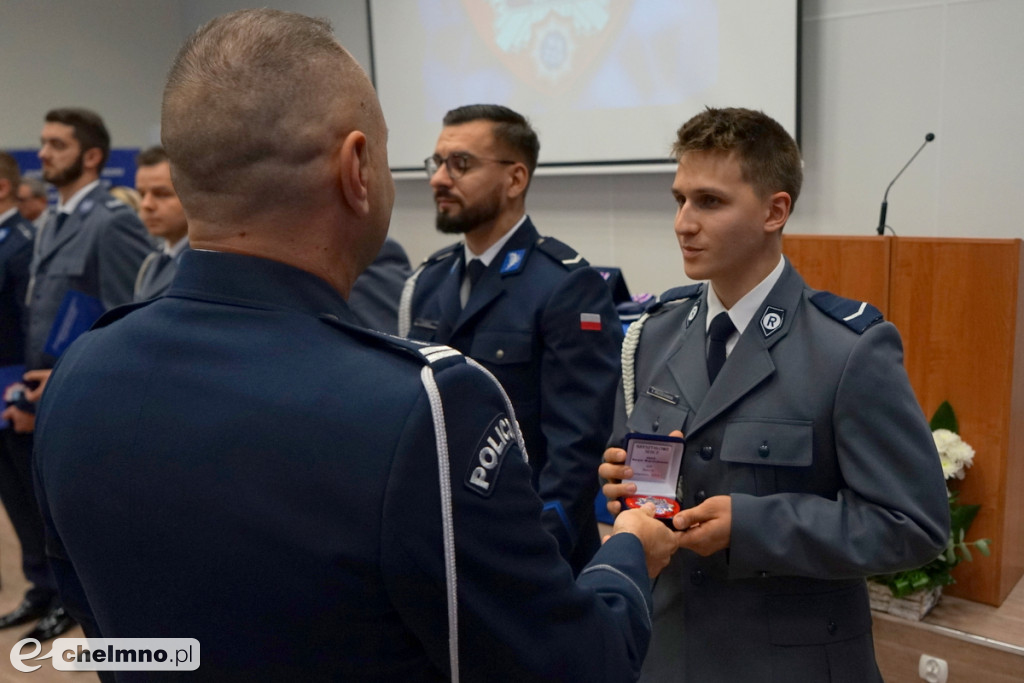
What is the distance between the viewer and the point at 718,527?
1413 millimetres

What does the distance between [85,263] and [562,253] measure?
2104 millimetres

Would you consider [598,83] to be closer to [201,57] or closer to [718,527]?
[718,527]

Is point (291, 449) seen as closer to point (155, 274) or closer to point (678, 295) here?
point (678, 295)

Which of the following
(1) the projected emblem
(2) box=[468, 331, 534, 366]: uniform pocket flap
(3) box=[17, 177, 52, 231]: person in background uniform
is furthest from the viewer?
(3) box=[17, 177, 52, 231]: person in background uniform

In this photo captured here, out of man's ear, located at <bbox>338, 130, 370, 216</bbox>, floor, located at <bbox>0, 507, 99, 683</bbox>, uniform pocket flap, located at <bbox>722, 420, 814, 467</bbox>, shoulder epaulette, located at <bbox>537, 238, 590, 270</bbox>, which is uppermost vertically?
man's ear, located at <bbox>338, 130, 370, 216</bbox>

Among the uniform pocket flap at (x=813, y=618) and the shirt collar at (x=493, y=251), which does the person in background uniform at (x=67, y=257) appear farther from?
the uniform pocket flap at (x=813, y=618)

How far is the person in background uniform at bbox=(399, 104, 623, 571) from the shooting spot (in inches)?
85.4

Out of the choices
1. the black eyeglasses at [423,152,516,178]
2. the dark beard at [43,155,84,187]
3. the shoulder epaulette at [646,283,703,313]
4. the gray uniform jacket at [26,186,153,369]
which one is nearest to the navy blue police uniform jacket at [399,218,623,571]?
the black eyeglasses at [423,152,516,178]

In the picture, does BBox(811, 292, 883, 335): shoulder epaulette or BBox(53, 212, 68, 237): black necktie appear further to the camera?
BBox(53, 212, 68, 237): black necktie

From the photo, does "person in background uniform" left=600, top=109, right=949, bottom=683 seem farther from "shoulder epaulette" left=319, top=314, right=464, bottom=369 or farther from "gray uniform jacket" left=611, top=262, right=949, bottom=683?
"shoulder epaulette" left=319, top=314, right=464, bottom=369

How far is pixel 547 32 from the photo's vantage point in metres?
4.60

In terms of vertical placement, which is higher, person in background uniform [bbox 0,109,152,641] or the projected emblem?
the projected emblem

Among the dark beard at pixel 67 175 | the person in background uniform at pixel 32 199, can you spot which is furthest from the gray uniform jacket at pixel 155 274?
the person in background uniform at pixel 32 199

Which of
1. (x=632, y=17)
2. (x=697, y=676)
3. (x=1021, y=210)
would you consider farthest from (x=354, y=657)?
(x=632, y=17)
